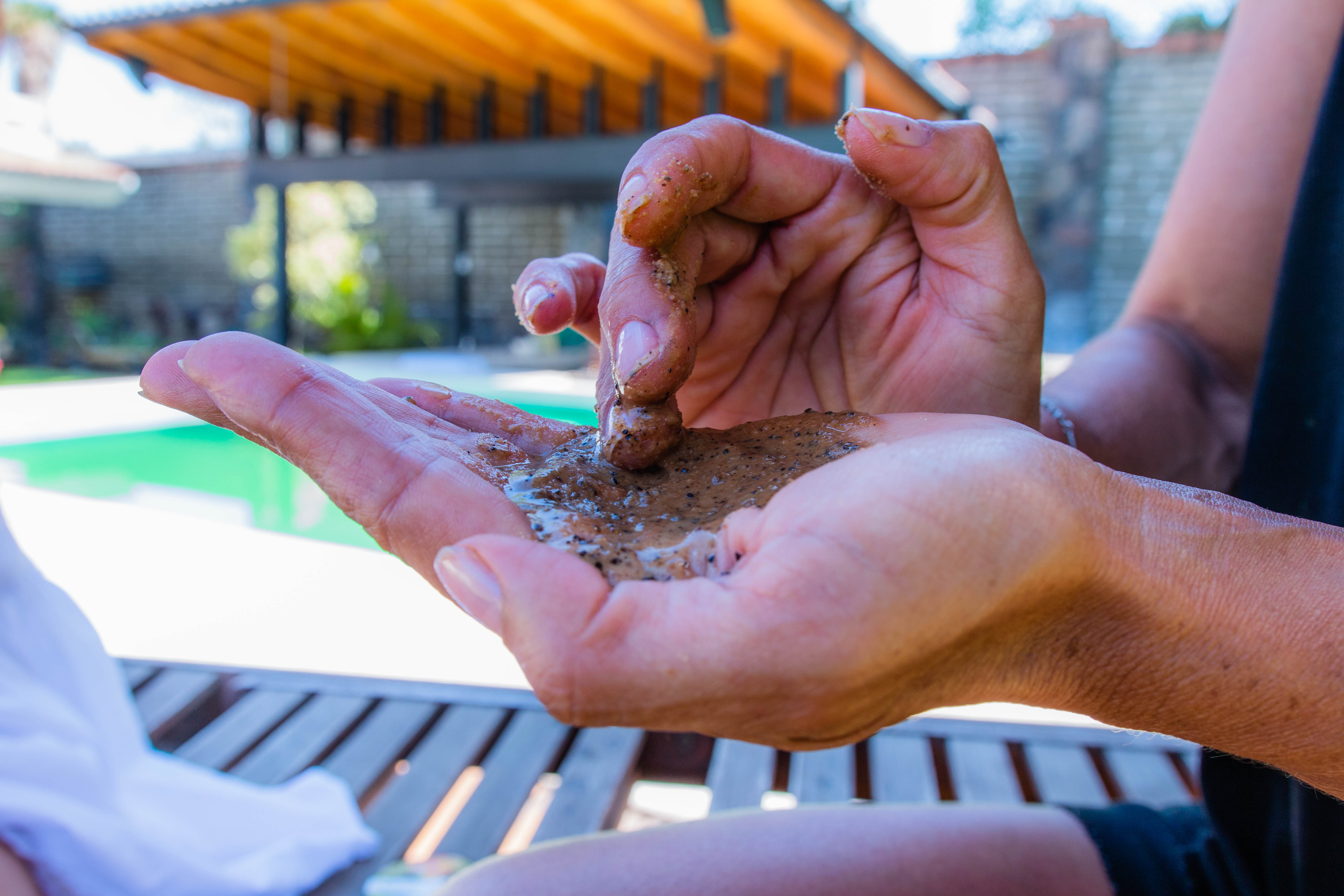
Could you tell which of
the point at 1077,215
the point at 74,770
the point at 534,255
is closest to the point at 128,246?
the point at 534,255

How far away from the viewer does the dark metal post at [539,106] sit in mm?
9891

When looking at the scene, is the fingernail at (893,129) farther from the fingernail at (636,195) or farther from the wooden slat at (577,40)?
the wooden slat at (577,40)

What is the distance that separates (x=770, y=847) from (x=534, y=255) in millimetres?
12977

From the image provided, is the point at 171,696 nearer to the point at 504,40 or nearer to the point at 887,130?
the point at 887,130

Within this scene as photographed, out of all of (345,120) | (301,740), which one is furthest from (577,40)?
(301,740)

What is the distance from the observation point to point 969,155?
126 centimetres

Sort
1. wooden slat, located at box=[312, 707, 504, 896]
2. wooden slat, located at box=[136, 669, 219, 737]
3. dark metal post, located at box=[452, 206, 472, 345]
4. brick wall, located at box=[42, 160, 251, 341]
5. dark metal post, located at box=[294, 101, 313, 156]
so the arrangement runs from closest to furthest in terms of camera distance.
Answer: wooden slat, located at box=[312, 707, 504, 896] → wooden slat, located at box=[136, 669, 219, 737] → dark metal post, located at box=[294, 101, 313, 156] → dark metal post, located at box=[452, 206, 472, 345] → brick wall, located at box=[42, 160, 251, 341]

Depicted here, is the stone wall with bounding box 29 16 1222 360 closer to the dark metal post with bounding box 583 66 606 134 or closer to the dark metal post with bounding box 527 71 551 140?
the dark metal post with bounding box 527 71 551 140

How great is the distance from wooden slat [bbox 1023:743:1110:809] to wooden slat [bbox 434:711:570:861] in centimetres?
119

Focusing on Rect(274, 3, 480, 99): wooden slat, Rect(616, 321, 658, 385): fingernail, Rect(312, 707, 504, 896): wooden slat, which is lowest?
Rect(312, 707, 504, 896): wooden slat

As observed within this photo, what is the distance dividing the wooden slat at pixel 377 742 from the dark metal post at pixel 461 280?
10.7 metres

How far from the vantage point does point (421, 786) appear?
2.12 m

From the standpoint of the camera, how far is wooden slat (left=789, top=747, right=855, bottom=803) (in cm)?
206

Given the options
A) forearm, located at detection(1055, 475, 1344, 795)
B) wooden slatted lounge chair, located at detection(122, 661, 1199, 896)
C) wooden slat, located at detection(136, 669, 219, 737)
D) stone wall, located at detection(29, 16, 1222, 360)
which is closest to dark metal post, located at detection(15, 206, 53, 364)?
stone wall, located at detection(29, 16, 1222, 360)
